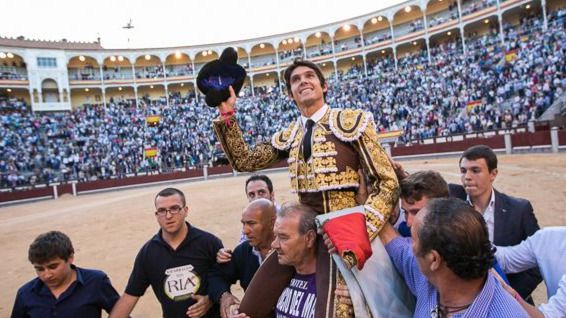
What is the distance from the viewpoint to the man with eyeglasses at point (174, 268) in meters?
2.29

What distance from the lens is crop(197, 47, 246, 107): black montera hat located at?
6.48 feet

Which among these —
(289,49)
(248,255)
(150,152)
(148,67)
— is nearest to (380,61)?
(289,49)

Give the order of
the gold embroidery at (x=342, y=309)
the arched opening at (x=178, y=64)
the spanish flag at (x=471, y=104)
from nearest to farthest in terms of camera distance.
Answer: the gold embroidery at (x=342, y=309) → the spanish flag at (x=471, y=104) → the arched opening at (x=178, y=64)

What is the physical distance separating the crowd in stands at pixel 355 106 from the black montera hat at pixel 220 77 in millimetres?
17230

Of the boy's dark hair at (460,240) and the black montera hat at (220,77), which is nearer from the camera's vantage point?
the boy's dark hair at (460,240)

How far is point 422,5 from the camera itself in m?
30.7

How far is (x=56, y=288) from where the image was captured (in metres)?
2.08

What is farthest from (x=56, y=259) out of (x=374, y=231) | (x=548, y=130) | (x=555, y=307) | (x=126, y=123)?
(x=126, y=123)

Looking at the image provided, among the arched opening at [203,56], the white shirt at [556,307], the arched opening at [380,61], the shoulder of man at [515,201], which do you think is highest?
the arched opening at [203,56]

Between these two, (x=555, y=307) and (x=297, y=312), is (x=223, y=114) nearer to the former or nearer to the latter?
(x=297, y=312)

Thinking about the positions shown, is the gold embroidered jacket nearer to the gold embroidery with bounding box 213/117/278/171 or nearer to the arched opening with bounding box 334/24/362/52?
the gold embroidery with bounding box 213/117/278/171

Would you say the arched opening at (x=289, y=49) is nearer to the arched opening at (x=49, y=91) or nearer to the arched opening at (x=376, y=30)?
the arched opening at (x=376, y=30)

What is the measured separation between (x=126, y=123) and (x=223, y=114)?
31.7 m

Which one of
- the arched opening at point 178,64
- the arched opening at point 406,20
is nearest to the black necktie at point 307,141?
the arched opening at point 406,20
